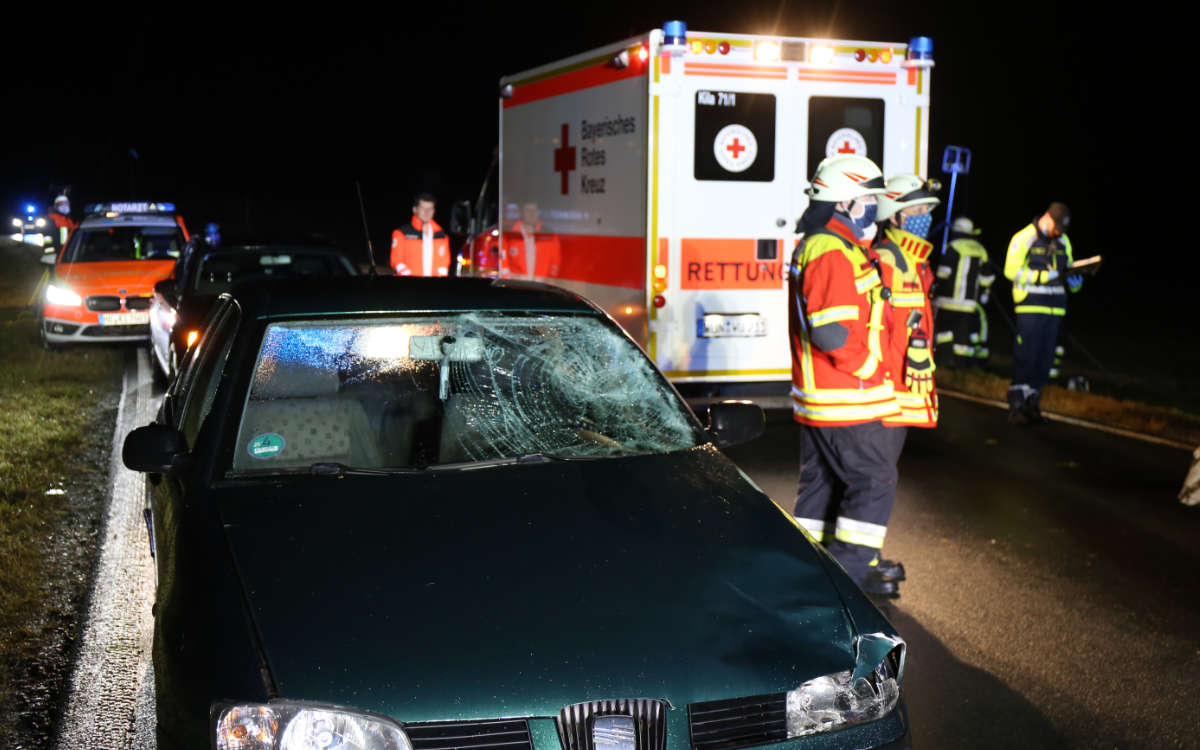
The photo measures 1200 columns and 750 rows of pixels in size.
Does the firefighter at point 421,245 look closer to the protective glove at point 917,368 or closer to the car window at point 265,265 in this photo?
the car window at point 265,265

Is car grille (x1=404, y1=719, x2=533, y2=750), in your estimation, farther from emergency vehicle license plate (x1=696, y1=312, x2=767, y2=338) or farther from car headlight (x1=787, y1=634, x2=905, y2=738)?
emergency vehicle license plate (x1=696, y1=312, x2=767, y2=338)

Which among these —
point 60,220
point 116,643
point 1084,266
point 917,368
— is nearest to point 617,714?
point 116,643

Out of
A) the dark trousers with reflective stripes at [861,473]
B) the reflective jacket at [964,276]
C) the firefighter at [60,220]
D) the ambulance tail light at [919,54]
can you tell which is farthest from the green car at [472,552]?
the firefighter at [60,220]

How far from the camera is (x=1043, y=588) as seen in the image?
579 cm

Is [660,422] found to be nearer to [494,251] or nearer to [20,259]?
[494,251]

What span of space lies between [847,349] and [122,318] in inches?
405

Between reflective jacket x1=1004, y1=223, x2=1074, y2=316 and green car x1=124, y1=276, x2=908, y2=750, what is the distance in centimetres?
642

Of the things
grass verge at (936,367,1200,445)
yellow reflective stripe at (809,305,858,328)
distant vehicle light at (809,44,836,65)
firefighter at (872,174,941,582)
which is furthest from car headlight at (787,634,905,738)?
grass verge at (936,367,1200,445)

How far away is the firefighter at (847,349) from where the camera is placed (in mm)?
5066

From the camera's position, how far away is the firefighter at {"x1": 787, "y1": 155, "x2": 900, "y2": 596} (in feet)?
16.6

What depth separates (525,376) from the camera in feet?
14.0

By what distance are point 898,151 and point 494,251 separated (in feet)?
16.8

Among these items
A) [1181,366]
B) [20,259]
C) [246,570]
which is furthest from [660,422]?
[20,259]

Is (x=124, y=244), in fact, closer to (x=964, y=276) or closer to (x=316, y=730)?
(x=964, y=276)
